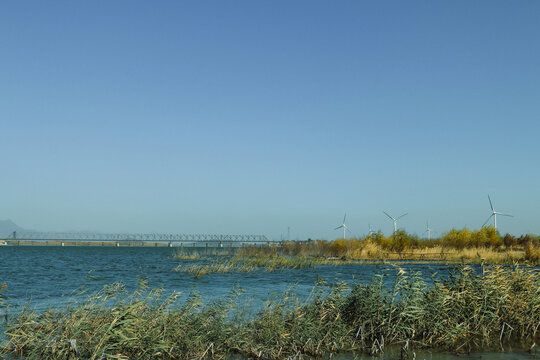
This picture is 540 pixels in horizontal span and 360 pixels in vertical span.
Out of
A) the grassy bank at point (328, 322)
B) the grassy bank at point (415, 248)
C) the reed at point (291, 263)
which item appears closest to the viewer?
the grassy bank at point (328, 322)

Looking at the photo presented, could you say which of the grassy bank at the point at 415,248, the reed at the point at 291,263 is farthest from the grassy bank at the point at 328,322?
the grassy bank at the point at 415,248

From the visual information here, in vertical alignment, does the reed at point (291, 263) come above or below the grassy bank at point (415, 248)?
below

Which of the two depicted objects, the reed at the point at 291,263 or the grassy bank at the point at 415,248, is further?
the grassy bank at the point at 415,248

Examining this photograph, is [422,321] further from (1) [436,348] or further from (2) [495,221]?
(2) [495,221]

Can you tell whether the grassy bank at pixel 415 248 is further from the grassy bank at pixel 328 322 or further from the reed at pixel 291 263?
the grassy bank at pixel 328 322

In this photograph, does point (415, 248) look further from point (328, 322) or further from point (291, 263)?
point (328, 322)

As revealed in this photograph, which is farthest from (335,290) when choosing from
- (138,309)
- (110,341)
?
(110,341)

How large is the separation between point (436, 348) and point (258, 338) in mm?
5819

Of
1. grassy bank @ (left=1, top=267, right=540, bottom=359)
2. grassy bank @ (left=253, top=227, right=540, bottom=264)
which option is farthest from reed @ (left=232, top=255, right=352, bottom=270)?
grassy bank @ (left=1, top=267, right=540, bottom=359)

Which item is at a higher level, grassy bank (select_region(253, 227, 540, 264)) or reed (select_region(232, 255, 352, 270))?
grassy bank (select_region(253, 227, 540, 264))

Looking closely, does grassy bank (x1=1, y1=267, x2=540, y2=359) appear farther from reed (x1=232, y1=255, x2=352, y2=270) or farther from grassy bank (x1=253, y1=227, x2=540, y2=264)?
grassy bank (x1=253, y1=227, x2=540, y2=264)

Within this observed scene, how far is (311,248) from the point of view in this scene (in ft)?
227

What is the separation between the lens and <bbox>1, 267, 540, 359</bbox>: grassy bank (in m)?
12.3

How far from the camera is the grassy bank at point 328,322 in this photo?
1230 cm
